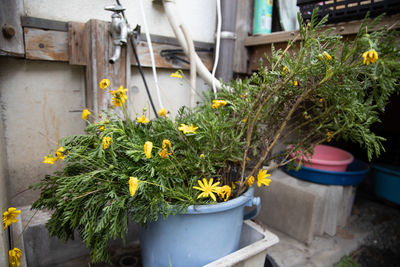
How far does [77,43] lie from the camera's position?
1051 millimetres

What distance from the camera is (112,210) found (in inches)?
23.6

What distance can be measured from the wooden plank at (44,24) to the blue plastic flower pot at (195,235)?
2.84ft

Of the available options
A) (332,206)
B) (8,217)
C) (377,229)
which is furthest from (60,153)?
(377,229)

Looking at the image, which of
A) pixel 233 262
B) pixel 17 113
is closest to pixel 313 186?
pixel 233 262

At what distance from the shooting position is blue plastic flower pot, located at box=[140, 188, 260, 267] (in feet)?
2.13

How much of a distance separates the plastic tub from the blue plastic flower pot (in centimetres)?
131

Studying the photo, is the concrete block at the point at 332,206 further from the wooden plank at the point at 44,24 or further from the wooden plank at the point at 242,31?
the wooden plank at the point at 44,24

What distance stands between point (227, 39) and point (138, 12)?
0.47 meters

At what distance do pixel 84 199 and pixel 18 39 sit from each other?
2.33 ft

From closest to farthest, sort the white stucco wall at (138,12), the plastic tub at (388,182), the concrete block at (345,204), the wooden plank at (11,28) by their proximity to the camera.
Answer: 1. the wooden plank at (11,28)
2. the white stucco wall at (138,12)
3. the concrete block at (345,204)
4. the plastic tub at (388,182)

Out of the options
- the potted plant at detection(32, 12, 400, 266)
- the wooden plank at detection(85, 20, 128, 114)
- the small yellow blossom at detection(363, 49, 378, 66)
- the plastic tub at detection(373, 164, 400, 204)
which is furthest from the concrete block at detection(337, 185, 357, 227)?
the wooden plank at detection(85, 20, 128, 114)

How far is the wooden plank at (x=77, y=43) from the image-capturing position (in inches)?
40.9

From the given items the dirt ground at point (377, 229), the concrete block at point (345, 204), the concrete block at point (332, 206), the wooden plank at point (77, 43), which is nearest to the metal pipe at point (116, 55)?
the wooden plank at point (77, 43)

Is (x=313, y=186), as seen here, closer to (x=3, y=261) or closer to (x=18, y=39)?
(x=3, y=261)
